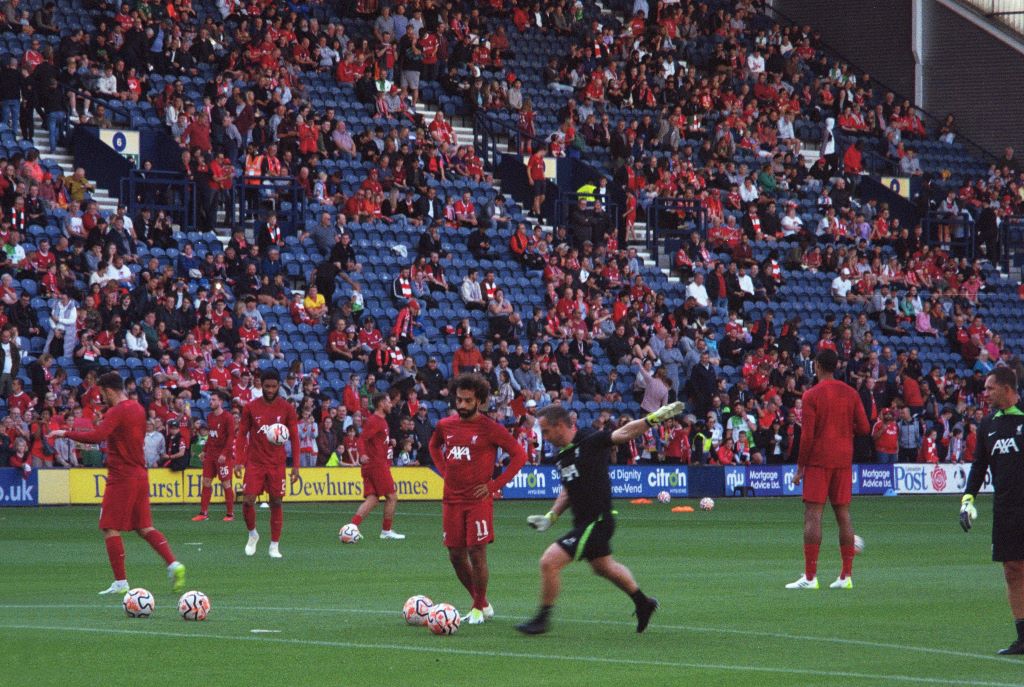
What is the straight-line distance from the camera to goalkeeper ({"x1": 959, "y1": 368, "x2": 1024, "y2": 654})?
11.7 m

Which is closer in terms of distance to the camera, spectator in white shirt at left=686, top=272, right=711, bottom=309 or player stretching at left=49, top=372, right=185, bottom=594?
player stretching at left=49, top=372, right=185, bottom=594

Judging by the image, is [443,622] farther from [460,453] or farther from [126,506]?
[126,506]

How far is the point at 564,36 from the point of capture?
155ft

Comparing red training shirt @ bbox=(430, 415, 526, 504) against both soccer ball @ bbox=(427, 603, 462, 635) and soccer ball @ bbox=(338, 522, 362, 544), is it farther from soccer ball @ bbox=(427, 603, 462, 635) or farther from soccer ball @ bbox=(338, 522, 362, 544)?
soccer ball @ bbox=(338, 522, 362, 544)

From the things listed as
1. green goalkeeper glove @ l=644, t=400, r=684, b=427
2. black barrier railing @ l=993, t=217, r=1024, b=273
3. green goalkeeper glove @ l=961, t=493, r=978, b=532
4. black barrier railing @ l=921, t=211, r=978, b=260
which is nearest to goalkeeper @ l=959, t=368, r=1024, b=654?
green goalkeeper glove @ l=961, t=493, r=978, b=532

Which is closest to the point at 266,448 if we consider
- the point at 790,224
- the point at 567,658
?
the point at 567,658

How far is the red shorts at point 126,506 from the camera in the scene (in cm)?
1559

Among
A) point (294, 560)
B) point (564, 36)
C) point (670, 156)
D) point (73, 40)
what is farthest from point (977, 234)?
point (294, 560)

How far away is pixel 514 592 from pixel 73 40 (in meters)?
23.1

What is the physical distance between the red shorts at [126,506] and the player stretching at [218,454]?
34.8 feet

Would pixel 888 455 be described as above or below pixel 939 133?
below

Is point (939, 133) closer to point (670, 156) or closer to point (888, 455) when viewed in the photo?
point (670, 156)

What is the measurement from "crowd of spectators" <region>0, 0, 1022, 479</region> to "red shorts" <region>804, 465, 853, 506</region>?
1610 centimetres

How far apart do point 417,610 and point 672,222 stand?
1242 inches
